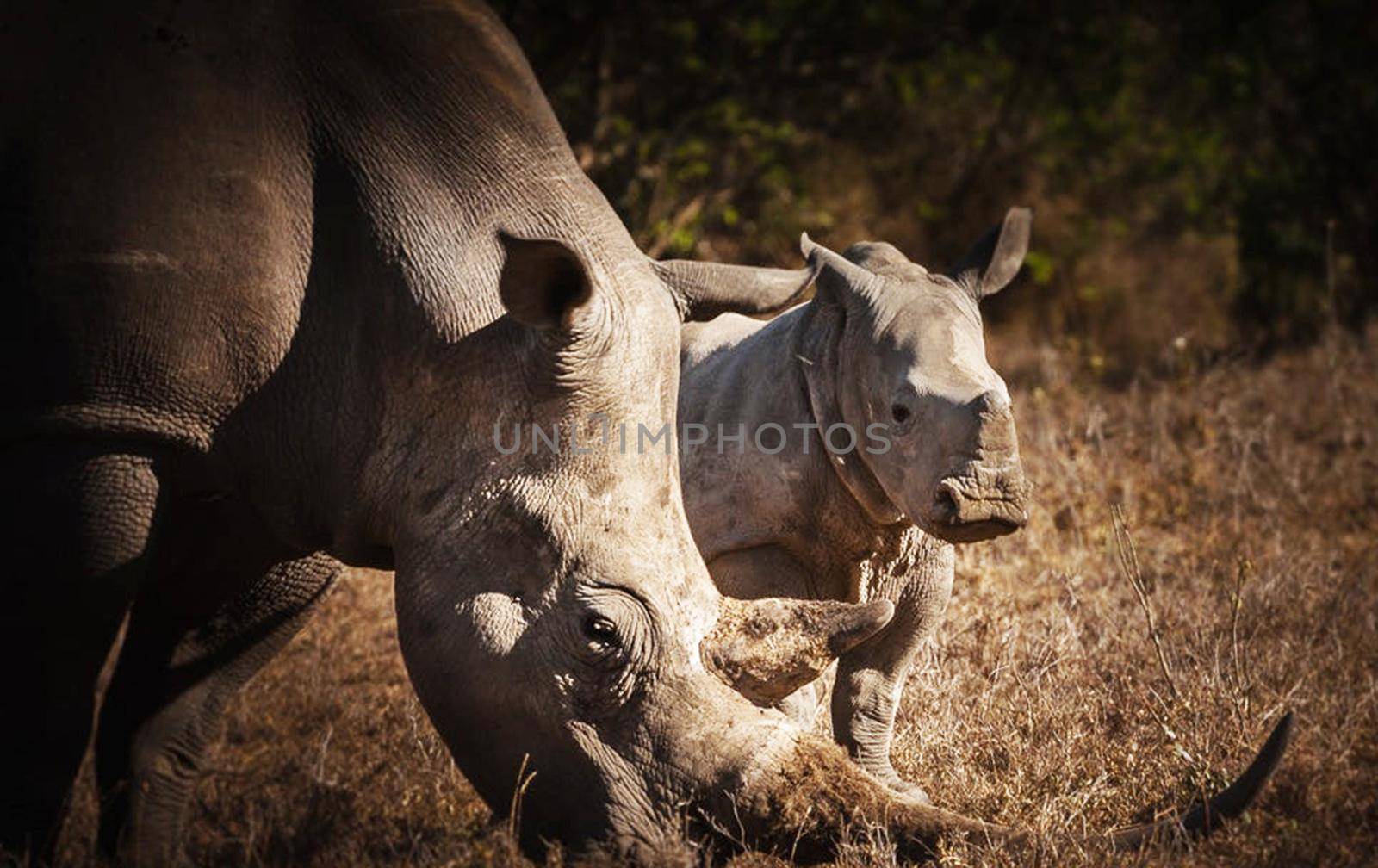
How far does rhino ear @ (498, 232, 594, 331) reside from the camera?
3.25 m

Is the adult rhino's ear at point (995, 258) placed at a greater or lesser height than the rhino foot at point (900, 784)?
greater

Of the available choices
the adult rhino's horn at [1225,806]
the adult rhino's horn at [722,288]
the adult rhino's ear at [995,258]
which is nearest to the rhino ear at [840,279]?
the adult rhino's ear at [995,258]

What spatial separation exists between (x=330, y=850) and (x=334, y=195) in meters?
1.53

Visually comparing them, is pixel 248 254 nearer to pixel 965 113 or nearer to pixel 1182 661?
pixel 1182 661

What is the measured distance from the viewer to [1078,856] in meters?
3.46

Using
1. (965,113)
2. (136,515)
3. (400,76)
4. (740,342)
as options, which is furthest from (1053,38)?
(136,515)

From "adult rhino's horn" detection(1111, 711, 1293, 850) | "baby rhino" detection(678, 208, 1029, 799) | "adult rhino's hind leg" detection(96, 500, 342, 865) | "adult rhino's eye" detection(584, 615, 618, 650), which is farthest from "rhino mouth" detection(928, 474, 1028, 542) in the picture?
"adult rhino's hind leg" detection(96, 500, 342, 865)

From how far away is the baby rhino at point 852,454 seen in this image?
4.26 metres

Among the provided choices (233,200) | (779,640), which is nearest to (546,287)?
(233,200)

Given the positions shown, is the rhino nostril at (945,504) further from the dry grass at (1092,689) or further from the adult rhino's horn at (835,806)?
the adult rhino's horn at (835,806)

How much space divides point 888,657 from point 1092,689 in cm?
72

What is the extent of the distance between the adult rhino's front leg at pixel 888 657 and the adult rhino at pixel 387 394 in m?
1.16

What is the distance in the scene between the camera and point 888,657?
4609 millimetres

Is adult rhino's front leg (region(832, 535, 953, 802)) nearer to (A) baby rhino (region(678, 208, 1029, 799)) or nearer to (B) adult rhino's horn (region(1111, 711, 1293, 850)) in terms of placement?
(A) baby rhino (region(678, 208, 1029, 799))
